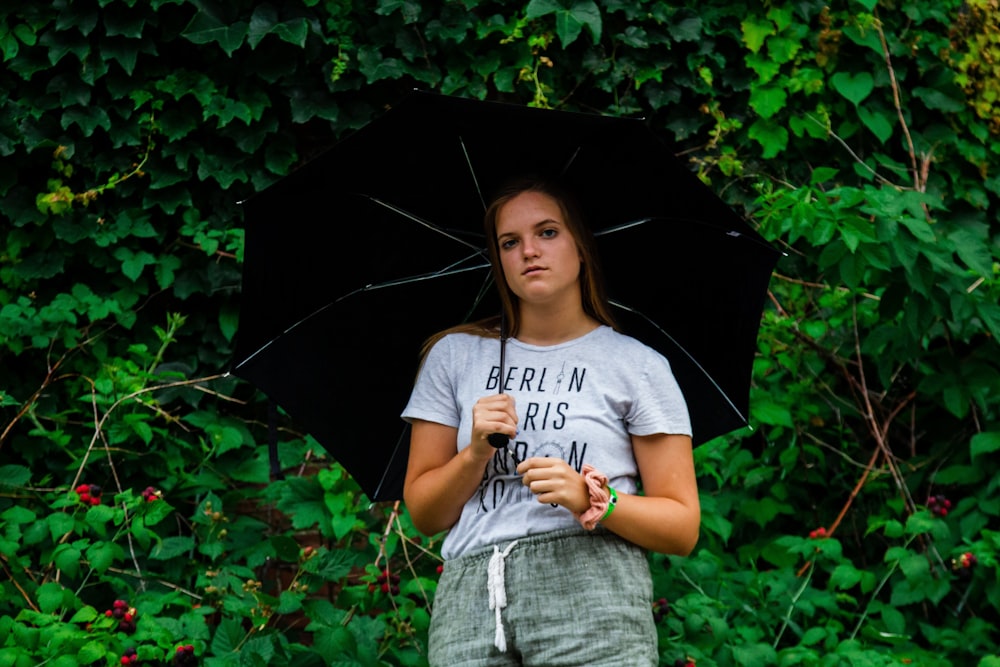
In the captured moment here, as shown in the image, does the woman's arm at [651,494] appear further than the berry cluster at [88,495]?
No

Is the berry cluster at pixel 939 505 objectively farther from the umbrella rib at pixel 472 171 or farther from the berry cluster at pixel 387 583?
the umbrella rib at pixel 472 171

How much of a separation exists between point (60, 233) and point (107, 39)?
688 mm

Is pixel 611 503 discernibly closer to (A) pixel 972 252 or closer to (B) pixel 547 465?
(B) pixel 547 465

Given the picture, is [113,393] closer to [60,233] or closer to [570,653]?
[60,233]

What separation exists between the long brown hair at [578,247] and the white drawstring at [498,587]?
1.45 ft

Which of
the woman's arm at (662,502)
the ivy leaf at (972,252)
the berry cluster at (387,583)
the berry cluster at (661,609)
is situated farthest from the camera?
the ivy leaf at (972,252)

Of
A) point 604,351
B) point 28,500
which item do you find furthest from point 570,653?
point 28,500

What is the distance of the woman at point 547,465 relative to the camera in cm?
173

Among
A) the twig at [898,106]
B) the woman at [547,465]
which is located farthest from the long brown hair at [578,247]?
the twig at [898,106]

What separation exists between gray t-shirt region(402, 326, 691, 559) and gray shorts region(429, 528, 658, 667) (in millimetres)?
45

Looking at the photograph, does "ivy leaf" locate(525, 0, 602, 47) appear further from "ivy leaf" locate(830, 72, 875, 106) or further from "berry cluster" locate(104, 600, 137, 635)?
"berry cluster" locate(104, 600, 137, 635)

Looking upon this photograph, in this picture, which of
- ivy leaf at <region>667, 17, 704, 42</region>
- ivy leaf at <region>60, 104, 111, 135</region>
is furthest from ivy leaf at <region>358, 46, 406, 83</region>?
ivy leaf at <region>667, 17, 704, 42</region>

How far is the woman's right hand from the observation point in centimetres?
168

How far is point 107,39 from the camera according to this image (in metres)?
3.55
